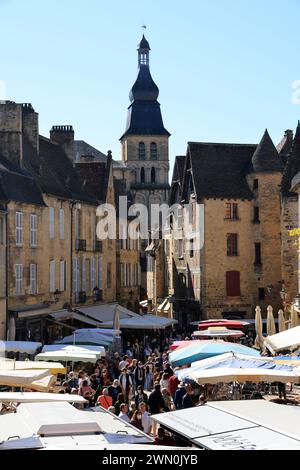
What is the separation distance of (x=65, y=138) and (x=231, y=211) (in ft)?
34.2

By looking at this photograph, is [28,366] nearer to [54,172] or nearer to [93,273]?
[54,172]

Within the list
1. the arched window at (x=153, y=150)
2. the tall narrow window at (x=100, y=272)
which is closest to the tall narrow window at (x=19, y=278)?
the tall narrow window at (x=100, y=272)

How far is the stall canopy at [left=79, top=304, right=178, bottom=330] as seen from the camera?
113 ft

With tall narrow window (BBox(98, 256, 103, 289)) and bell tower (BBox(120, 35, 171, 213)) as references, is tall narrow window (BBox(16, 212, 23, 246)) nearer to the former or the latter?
tall narrow window (BBox(98, 256, 103, 289))

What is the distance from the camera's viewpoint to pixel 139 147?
10994 cm

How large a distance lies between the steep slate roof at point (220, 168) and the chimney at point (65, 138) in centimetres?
743

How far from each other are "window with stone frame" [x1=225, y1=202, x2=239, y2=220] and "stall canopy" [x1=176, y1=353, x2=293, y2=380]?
29.7 metres

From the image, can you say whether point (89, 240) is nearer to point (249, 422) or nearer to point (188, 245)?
point (188, 245)

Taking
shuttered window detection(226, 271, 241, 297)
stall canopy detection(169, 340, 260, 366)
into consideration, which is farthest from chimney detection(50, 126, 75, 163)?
stall canopy detection(169, 340, 260, 366)

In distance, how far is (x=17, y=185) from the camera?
110ft

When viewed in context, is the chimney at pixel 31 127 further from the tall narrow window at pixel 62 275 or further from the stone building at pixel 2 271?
the stone building at pixel 2 271

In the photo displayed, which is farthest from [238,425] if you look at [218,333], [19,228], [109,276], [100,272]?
[109,276]

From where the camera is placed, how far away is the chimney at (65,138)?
46.3m

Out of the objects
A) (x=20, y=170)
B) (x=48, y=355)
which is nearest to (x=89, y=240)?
(x=20, y=170)
